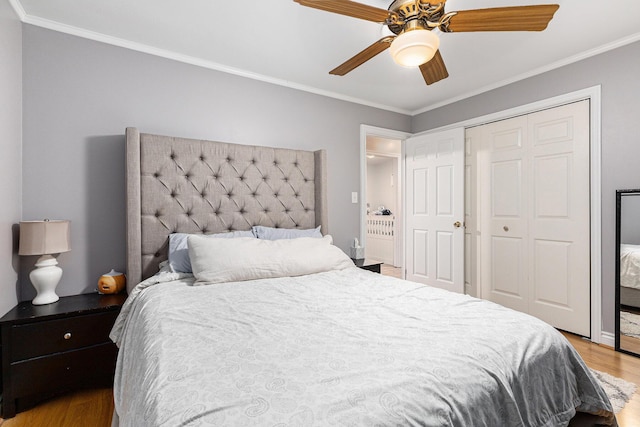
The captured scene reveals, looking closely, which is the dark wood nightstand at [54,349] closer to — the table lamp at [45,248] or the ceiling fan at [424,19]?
the table lamp at [45,248]

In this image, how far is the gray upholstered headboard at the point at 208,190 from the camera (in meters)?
2.17

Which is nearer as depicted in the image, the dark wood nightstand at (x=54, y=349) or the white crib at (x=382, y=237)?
the dark wood nightstand at (x=54, y=349)

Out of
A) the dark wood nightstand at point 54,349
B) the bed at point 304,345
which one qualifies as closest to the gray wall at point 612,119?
the bed at point 304,345

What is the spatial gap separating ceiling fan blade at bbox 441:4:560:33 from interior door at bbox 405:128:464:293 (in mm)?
2027

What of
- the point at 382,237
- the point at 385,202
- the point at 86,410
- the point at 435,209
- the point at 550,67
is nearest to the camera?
the point at 86,410

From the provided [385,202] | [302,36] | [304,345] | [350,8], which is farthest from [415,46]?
[385,202]

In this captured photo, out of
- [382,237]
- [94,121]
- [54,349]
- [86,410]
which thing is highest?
[94,121]

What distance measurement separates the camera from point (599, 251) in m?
2.54

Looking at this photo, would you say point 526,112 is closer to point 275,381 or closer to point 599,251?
point 599,251

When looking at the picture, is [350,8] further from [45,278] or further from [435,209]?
[435,209]

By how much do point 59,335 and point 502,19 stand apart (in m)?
2.85

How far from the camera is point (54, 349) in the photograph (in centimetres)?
181

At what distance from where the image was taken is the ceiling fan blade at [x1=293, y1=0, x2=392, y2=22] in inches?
54.5

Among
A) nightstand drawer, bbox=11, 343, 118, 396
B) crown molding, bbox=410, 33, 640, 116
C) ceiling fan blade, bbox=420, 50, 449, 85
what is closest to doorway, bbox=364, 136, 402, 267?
crown molding, bbox=410, 33, 640, 116
